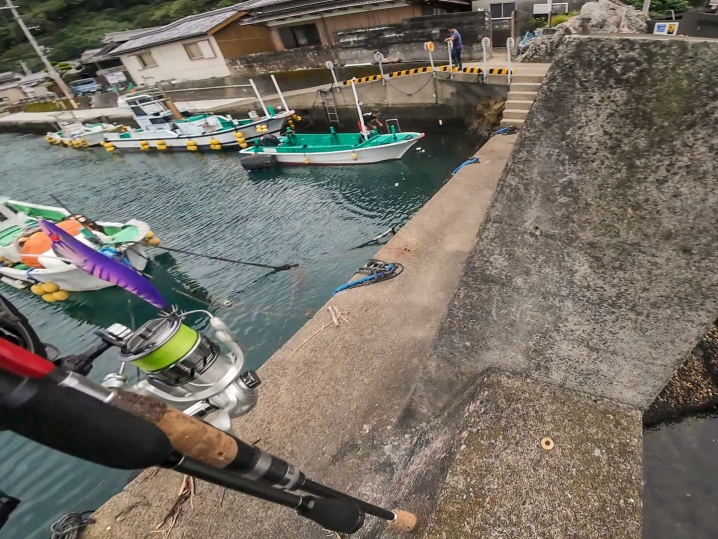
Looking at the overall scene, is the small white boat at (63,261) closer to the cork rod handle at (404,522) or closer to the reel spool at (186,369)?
the reel spool at (186,369)

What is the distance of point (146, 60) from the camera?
1089 inches

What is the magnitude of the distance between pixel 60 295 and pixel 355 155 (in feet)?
37.6

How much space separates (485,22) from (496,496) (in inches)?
698

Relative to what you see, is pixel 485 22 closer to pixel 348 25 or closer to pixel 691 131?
pixel 348 25

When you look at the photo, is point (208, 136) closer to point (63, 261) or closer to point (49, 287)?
point (63, 261)

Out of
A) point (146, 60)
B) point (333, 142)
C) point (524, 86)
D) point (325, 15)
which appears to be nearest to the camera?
point (524, 86)

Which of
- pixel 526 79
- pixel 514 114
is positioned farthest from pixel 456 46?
pixel 514 114

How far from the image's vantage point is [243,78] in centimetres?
2278

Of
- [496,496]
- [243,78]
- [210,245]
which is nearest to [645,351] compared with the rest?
[496,496]

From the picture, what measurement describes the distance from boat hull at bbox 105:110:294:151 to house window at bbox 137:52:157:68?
9044 millimetres

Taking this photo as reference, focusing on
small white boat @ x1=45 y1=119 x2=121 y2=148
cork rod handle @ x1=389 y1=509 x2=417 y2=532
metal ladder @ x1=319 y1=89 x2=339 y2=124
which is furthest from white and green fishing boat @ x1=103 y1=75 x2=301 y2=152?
cork rod handle @ x1=389 y1=509 x2=417 y2=532

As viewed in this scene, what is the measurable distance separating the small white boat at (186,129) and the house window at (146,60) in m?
7.48

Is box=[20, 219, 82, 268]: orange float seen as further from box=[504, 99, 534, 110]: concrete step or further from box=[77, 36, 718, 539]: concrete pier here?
box=[504, 99, 534, 110]: concrete step

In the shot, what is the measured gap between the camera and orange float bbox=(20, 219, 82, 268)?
10.8 meters
